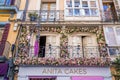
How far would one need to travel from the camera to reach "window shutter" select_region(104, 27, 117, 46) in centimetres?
1199

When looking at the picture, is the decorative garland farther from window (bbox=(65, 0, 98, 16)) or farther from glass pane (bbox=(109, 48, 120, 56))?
window (bbox=(65, 0, 98, 16))

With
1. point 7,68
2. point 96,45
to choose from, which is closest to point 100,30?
point 96,45

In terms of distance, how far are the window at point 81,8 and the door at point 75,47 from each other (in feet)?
6.09

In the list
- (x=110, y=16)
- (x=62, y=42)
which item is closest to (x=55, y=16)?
(x=62, y=42)

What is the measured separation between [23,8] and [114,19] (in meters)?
6.18

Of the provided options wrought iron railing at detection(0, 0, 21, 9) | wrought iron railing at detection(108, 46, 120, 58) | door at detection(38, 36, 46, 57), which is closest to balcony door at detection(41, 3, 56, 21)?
door at detection(38, 36, 46, 57)

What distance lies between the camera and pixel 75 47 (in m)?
12.0

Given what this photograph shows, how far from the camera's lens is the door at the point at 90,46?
11758 millimetres

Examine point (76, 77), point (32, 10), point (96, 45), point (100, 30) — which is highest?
Result: point (32, 10)

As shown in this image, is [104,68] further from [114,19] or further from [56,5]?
[56,5]

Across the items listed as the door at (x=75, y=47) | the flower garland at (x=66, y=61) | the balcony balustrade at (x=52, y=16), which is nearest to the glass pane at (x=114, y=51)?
the flower garland at (x=66, y=61)

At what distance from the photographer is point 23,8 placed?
13.8 m

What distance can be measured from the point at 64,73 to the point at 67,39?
7.89 ft

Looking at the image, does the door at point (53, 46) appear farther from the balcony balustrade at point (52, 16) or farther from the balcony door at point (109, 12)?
the balcony door at point (109, 12)
